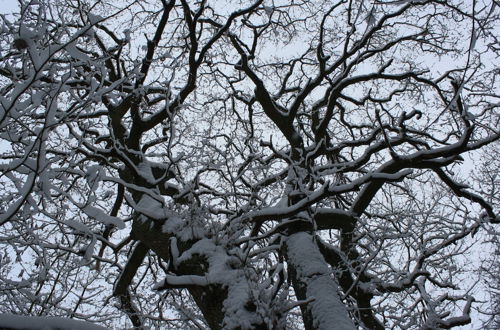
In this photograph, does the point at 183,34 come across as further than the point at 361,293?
Yes

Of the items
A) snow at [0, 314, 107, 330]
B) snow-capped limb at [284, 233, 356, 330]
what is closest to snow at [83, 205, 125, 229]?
snow at [0, 314, 107, 330]

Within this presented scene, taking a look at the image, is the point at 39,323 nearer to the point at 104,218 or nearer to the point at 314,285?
the point at 104,218

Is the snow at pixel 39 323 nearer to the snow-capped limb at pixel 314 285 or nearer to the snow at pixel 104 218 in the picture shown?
the snow at pixel 104 218

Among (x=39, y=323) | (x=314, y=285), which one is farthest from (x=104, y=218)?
(x=314, y=285)

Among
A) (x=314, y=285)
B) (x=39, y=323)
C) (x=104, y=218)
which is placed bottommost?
(x=39, y=323)

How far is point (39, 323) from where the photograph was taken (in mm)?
1966

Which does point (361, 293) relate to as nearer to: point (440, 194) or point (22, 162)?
point (440, 194)

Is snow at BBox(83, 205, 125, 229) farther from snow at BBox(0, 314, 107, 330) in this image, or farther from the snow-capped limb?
the snow-capped limb

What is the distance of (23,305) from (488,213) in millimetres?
6146

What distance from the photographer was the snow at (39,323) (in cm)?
191

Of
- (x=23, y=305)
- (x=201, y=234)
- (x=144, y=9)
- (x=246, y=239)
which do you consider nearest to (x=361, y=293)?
(x=246, y=239)

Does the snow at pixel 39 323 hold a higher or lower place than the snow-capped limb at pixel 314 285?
lower

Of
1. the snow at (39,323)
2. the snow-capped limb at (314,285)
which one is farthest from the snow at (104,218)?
the snow-capped limb at (314,285)

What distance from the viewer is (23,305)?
17.9 feet
